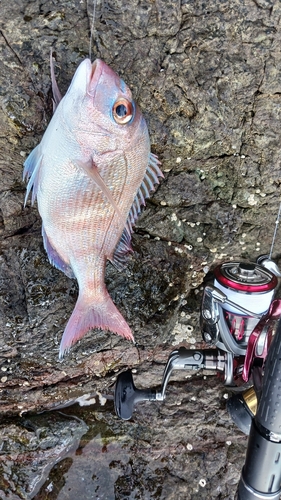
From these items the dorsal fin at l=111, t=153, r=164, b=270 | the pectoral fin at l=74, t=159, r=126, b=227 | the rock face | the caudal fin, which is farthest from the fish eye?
the caudal fin

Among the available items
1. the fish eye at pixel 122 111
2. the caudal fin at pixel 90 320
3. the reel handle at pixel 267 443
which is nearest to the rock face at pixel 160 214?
the caudal fin at pixel 90 320

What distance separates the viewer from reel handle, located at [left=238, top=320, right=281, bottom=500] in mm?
1562

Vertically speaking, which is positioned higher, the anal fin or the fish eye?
the fish eye

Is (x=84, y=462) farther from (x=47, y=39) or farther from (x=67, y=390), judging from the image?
(x=47, y=39)

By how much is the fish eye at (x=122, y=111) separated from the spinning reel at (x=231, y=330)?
101 cm

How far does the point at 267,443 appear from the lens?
1.60 meters

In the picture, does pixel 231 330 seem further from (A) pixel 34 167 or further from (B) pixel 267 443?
(A) pixel 34 167

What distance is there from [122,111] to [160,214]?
96 cm

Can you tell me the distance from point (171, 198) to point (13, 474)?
2.13 metres

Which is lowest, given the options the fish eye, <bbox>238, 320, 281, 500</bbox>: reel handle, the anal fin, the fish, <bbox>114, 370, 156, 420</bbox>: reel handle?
<bbox>114, 370, 156, 420</bbox>: reel handle

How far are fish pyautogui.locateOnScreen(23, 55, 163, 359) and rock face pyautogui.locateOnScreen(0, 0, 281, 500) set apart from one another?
1.29 feet

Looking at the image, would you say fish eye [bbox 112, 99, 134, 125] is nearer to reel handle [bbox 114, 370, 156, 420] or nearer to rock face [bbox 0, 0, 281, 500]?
rock face [bbox 0, 0, 281, 500]

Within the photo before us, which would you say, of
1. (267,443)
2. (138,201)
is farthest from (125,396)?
(138,201)

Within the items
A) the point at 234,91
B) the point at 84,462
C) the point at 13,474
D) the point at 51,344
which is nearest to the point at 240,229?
the point at 234,91
